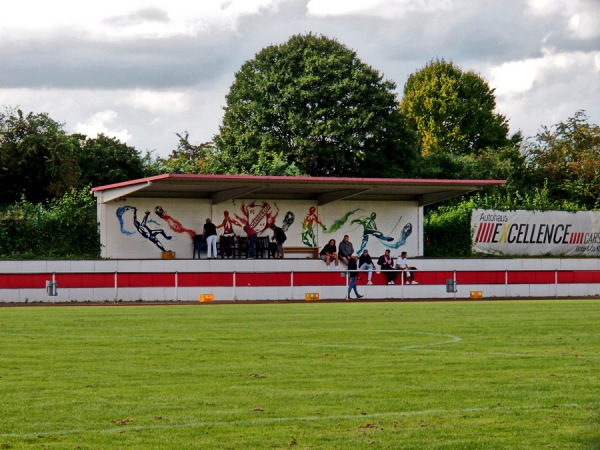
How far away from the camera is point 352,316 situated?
26.7 meters

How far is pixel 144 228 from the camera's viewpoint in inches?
1828

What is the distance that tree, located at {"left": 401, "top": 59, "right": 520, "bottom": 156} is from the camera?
8775 centimetres

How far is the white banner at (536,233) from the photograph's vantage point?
51938mm

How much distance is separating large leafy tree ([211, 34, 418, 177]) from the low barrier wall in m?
23.6

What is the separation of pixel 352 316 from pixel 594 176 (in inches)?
2029

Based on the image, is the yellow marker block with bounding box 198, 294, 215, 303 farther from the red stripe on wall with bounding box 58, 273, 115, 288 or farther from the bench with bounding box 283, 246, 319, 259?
the bench with bounding box 283, 246, 319, 259

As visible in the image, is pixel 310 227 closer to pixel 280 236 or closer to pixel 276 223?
pixel 276 223

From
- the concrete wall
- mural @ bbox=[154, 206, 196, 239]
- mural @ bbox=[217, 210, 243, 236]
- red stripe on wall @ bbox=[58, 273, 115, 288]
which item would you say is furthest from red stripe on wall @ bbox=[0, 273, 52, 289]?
mural @ bbox=[217, 210, 243, 236]

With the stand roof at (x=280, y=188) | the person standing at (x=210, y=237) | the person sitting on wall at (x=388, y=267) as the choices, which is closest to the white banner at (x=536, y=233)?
the stand roof at (x=280, y=188)

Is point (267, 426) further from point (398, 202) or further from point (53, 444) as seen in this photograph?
point (398, 202)

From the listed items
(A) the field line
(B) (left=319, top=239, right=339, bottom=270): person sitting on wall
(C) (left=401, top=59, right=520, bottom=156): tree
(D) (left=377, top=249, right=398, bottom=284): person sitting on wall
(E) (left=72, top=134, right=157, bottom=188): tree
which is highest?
(C) (left=401, top=59, right=520, bottom=156): tree

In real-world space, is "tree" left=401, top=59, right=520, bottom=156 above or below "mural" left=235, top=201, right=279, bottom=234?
above

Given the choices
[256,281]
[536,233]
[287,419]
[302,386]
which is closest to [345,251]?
[256,281]

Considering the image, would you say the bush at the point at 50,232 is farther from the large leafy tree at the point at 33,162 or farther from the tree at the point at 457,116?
the tree at the point at 457,116
